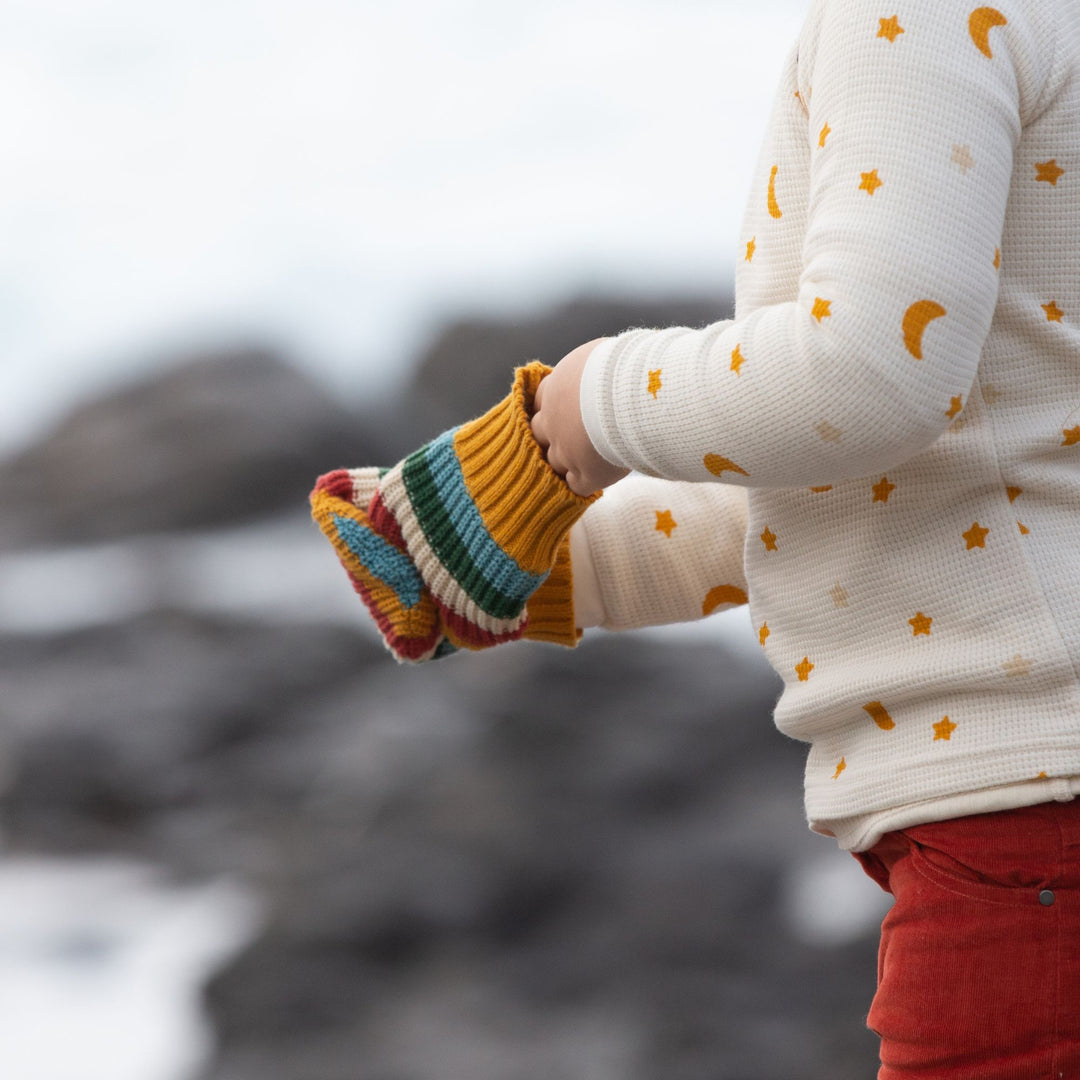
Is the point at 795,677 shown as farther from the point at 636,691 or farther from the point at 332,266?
the point at 332,266

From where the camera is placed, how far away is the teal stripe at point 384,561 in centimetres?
51

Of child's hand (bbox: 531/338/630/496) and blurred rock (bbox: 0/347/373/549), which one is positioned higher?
blurred rock (bbox: 0/347/373/549)

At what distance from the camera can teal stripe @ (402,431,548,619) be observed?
0.49 metres

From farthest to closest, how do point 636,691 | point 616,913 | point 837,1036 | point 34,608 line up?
point 34,608
point 636,691
point 616,913
point 837,1036

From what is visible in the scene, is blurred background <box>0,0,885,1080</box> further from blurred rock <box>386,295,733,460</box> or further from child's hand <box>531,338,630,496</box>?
child's hand <box>531,338,630,496</box>

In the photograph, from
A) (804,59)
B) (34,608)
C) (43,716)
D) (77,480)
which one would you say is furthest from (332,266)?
(804,59)

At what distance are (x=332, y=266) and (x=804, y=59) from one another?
1.70 metres

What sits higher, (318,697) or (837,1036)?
(318,697)

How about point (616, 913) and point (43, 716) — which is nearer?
point (616, 913)

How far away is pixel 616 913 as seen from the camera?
1.35m

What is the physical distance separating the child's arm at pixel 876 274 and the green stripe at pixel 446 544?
0.34ft

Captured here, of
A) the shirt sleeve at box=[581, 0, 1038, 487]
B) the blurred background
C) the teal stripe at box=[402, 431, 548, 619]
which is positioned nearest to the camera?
the shirt sleeve at box=[581, 0, 1038, 487]

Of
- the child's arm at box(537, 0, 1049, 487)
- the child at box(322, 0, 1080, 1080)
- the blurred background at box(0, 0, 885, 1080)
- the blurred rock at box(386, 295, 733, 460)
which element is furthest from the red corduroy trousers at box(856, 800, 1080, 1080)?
the blurred rock at box(386, 295, 733, 460)

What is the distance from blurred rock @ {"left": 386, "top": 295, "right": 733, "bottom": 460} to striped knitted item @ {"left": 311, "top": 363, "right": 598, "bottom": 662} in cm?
146
